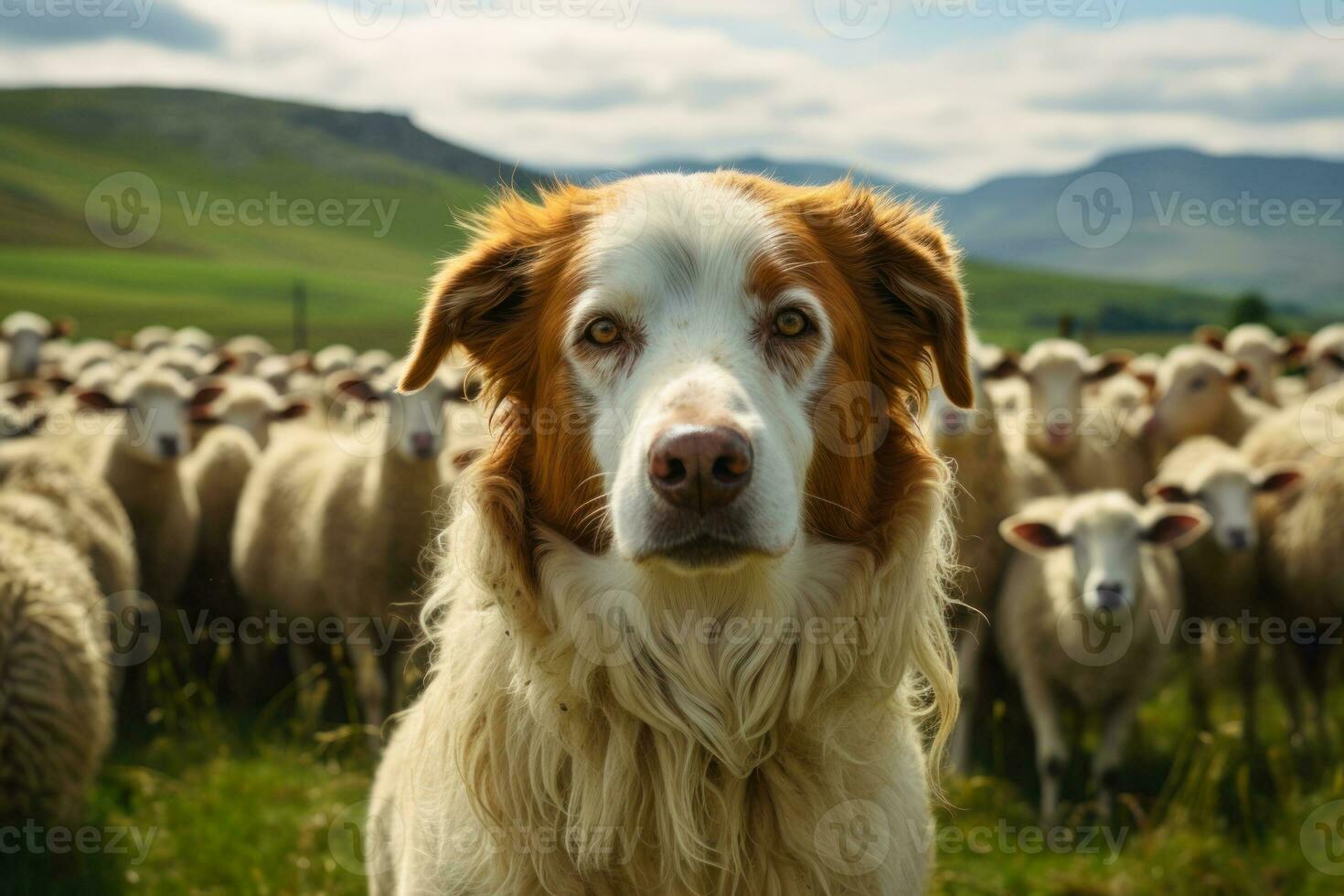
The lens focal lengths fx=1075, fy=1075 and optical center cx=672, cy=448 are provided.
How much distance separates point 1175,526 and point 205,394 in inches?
306

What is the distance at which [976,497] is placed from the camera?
7289mm

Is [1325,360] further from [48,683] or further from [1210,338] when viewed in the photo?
[48,683]

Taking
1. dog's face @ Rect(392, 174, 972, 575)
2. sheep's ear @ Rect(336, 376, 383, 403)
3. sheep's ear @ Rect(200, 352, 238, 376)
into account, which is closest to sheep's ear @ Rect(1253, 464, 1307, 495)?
dog's face @ Rect(392, 174, 972, 575)

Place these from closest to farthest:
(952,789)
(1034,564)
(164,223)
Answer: (952,789) → (1034,564) → (164,223)

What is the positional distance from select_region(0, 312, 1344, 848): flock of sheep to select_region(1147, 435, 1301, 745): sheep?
0.05 feet

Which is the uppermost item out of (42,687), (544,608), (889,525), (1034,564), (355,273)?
(355,273)

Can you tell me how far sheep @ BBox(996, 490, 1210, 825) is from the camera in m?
5.84

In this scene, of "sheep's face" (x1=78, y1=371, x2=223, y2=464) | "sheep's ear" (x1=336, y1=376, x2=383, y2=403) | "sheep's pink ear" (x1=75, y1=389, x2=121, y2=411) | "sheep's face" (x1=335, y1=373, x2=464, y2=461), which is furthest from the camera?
"sheep's pink ear" (x1=75, y1=389, x2=121, y2=411)

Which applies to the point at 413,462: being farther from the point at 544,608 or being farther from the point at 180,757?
the point at 544,608

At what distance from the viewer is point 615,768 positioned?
243 cm

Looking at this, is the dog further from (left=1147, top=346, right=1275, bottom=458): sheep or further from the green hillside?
the green hillside

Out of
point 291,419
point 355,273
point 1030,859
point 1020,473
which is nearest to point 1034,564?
point 1020,473

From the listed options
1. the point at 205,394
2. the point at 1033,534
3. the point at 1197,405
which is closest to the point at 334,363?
the point at 205,394

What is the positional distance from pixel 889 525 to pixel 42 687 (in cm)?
372
